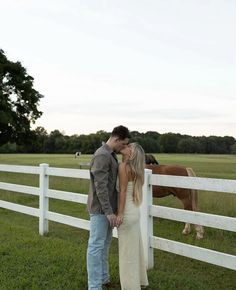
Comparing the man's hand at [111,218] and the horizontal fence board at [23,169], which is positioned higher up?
the horizontal fence board at [23,169]

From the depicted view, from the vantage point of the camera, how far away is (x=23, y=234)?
26.6 ft

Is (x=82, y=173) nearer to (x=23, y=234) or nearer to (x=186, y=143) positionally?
(x=23, y=234)

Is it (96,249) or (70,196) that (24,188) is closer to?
(70,196)

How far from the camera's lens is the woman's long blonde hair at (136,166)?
16.1ft

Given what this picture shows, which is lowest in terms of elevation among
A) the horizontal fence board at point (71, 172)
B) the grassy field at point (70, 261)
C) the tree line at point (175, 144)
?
the grassy field at point (70, 261)

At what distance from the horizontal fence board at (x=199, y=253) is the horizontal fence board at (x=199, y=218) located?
0.33m

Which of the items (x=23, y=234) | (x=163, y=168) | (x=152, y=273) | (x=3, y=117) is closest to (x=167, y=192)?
(x=163, y=168)

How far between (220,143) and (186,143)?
20.0ft

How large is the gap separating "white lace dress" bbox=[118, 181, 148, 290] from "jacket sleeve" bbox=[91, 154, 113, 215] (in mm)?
273

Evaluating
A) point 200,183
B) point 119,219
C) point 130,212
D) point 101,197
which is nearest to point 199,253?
point 200,183

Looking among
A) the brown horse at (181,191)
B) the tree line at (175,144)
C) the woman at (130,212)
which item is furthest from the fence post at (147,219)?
the tree line at (175,144)

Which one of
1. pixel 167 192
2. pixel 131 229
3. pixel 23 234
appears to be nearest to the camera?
pixel 131 229

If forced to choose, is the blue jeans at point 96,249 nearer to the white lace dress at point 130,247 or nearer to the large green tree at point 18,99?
the white lace dress at point 130,247

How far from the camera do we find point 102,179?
4.84m
